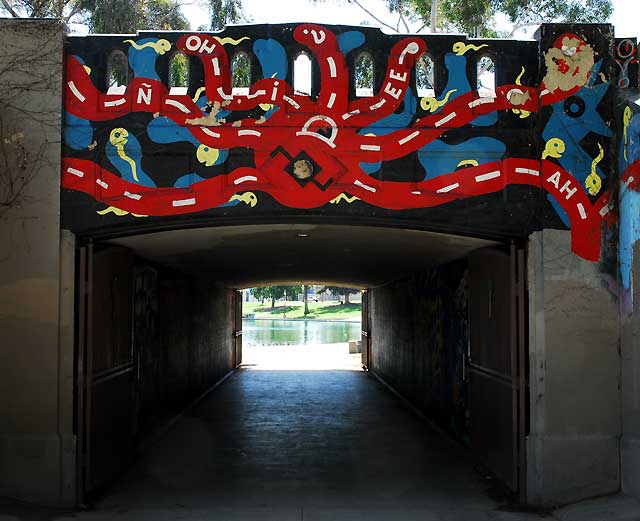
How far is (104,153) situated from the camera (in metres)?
7.34

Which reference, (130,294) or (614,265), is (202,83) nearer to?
(130,294)

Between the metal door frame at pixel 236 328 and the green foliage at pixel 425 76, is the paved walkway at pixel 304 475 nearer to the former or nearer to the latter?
the metal door frame at pixel 236 328

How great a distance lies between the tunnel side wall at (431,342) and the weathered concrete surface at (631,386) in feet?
10.3

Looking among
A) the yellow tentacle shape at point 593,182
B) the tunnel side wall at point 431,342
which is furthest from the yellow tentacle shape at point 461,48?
the tunnel side wall at point 431,342

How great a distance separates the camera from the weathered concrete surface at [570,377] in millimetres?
7121

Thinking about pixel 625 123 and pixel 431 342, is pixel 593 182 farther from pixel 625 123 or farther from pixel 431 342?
pixel 431 342

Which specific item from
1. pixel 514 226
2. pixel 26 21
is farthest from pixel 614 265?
pixel 26 21

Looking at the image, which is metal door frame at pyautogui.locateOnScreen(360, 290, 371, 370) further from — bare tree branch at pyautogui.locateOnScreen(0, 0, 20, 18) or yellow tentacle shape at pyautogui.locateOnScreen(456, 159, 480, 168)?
yellow tentacle shape at pyautogui.locateOnScreen(456, 159, 480, 168)

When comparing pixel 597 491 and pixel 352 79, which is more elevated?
pixel 352 79

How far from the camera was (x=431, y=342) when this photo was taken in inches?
504

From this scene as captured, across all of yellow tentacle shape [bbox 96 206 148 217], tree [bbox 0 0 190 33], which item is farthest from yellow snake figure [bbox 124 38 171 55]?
tree [bbox 0 0 190 33]

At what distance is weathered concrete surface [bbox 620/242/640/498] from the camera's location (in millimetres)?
6996

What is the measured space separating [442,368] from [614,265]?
491cm

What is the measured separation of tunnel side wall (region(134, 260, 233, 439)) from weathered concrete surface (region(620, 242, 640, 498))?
250 inches
